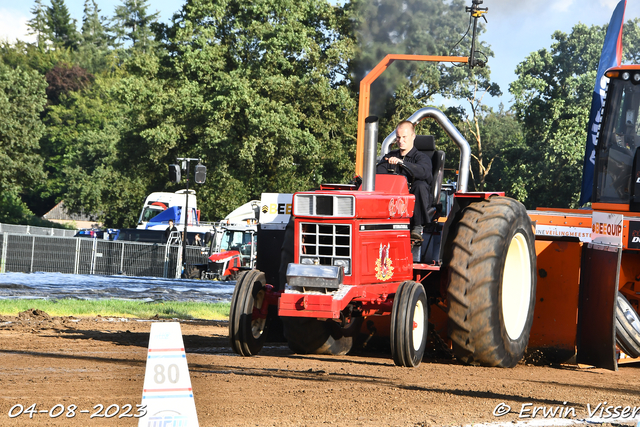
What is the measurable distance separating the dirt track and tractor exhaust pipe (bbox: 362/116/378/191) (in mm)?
1742

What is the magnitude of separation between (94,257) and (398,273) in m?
22.3

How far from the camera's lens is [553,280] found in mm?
8320

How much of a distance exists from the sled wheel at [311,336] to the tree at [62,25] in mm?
102563

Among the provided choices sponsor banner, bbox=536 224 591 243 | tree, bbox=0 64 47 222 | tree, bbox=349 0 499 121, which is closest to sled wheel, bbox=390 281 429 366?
sponsor banner, bbox=536 224 591 243

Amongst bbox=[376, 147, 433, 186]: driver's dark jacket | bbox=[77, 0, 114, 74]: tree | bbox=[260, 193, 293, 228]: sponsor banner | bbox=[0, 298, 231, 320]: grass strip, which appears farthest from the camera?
bbox=[77, 0, 114, 74]: tree

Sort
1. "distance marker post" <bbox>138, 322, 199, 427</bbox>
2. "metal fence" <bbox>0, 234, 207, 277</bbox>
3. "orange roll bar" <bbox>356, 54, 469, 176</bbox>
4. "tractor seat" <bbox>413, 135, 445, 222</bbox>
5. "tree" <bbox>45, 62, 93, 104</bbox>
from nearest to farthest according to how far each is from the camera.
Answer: "distance marker post" <bbox>138, 322, 199, 427</bbox>, "tractor seat" <bbox>413, 135, 445, 222</bbox>, "orange roll bar" <bbox>356, 54, 469, 176</bbox>, "metal fence" <bbox>0, 234, 207, 277</bbox>, "tree" <bbox>45, 62, 93, 104</bbox>

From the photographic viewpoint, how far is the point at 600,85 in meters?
14.3

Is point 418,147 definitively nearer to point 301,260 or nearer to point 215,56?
point 301,260

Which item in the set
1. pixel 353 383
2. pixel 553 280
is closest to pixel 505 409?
pixel 353 383

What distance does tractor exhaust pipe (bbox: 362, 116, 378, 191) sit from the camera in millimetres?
7180

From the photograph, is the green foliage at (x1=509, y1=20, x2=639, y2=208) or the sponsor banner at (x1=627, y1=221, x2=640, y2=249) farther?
the green foliage at (x1=509, y1=20, x2=639, y2=208)

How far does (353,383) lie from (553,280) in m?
3.08

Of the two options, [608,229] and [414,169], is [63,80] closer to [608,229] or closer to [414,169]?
[414,169]

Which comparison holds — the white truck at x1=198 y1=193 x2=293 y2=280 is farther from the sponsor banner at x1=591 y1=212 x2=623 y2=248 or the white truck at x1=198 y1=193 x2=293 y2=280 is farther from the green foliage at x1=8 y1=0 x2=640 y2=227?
the sponsor banner at x1=591 y1=212 x2=623 y2=248
